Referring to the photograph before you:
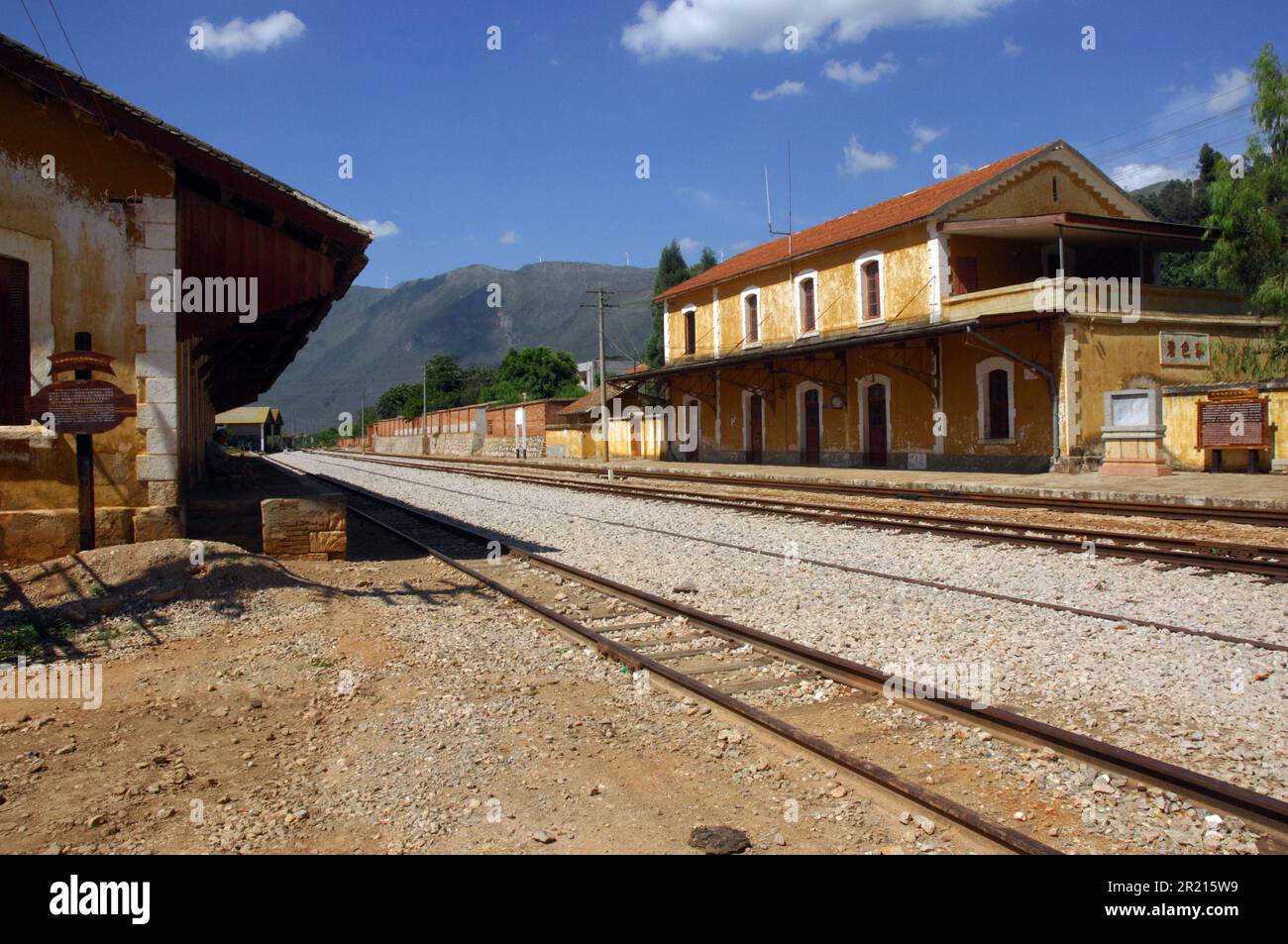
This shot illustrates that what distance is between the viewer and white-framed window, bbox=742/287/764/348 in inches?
1439

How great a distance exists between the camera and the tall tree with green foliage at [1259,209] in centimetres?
2577

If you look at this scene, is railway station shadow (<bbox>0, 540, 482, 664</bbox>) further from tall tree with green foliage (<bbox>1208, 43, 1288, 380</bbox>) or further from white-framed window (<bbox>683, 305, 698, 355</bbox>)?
white-framed window (<bbox>683, 305, 698, 355</bbox>)

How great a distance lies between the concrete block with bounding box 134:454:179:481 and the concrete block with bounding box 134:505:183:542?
32cm

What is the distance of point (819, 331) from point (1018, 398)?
31.0 feet

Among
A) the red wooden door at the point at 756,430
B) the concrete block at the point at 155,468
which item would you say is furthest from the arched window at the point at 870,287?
the concrete block at the point at 155,468

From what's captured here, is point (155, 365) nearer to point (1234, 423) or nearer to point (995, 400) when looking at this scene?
point (1234, 423)

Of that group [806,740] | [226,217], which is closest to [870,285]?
[226,217]

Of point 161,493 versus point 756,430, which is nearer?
point 161,493

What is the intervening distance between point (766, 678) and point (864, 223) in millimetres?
28427

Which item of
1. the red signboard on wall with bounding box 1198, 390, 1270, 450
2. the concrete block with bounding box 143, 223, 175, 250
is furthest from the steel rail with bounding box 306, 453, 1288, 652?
the red signboard on wall with bounding box 1198, 390, 1270, 450

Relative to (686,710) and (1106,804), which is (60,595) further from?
(1106,804)

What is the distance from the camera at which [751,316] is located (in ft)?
122

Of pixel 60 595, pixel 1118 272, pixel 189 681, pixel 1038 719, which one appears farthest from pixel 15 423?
pixel 1118 272
